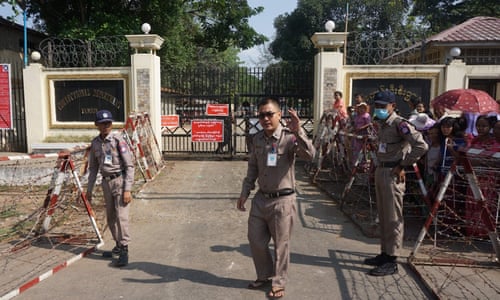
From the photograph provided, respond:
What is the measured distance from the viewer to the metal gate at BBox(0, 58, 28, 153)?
12264 mm

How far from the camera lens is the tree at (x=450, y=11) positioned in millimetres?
23297

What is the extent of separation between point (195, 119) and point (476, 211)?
7.35 metres

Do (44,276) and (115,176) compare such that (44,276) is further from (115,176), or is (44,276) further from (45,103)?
(45,103)

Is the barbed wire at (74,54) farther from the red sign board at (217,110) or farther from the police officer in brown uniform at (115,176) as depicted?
the police officer in brown uniform at (115,176)

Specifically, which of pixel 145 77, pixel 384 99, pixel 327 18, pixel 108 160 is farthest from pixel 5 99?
pixel 327 18

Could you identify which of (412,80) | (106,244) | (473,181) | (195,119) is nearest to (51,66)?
(195,119)

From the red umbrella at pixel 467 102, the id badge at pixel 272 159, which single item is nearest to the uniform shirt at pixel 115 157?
the id badge at pixel 272 159

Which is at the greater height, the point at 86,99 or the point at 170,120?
the point at 86,99

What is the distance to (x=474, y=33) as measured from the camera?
15.7 metres

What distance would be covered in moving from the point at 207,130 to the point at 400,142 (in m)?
7.04

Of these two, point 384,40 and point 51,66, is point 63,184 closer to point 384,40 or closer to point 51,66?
point 51,66

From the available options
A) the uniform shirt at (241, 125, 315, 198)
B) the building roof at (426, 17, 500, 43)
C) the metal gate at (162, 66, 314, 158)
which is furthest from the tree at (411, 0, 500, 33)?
the uniform shirt at (241, 125, 315, 198)

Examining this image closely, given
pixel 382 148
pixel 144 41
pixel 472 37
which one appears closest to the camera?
pixel 382 148

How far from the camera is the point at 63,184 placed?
531 cm
